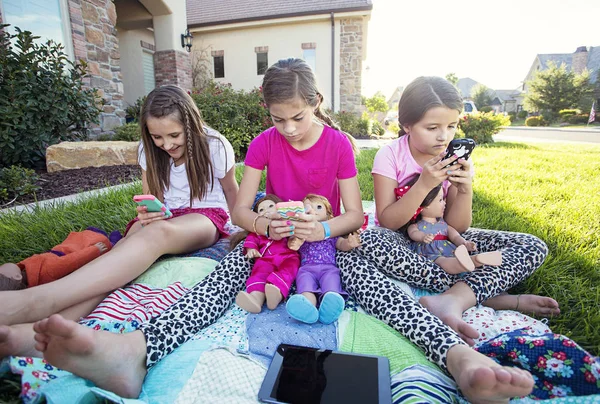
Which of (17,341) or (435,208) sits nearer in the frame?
(17,341)

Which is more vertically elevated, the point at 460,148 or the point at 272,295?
the point at 460,148

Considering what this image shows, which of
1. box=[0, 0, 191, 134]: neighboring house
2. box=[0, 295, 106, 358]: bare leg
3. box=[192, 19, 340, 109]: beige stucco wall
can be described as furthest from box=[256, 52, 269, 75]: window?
box=[0, 295, 106, 358]: bare leg

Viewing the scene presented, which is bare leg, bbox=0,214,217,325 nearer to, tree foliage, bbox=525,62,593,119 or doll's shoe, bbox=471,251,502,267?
doll's shoe, bbox=471,251,502,267

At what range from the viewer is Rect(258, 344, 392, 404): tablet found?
3.83 feet

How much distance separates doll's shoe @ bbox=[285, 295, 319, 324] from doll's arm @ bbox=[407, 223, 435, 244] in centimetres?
85

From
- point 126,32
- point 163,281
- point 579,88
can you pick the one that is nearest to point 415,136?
point 163,281

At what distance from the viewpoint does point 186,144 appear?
2.39 meters

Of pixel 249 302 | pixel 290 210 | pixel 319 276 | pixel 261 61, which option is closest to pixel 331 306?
pixel 319 276

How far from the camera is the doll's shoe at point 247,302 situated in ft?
5.31

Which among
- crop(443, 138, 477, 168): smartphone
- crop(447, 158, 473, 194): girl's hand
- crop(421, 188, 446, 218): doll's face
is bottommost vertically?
crop(421, 188, 446, 218): doll's face

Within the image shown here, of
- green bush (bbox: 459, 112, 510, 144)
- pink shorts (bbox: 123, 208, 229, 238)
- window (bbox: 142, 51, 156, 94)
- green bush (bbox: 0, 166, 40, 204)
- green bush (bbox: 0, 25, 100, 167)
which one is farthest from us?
window (bbox: 142, 51, 156, 94)

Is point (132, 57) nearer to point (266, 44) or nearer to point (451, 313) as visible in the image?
point (266, 44)

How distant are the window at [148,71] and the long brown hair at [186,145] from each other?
11.0 meters

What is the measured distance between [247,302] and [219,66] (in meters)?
15.8
